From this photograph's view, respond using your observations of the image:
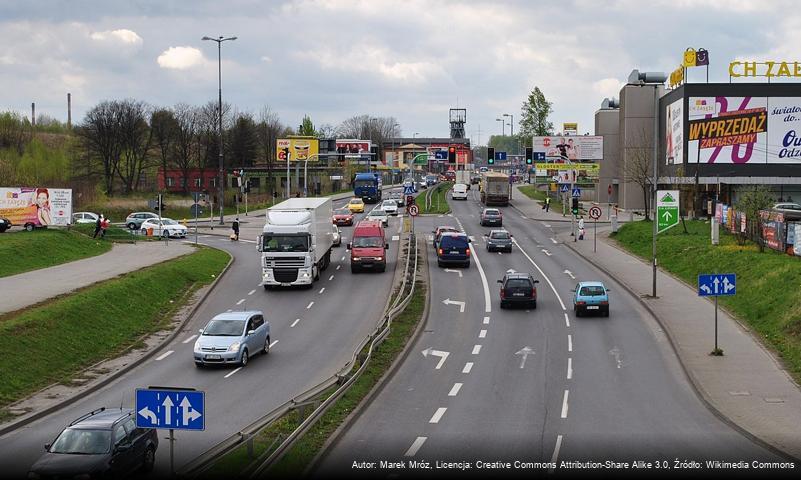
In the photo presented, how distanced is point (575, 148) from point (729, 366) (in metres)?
75.6

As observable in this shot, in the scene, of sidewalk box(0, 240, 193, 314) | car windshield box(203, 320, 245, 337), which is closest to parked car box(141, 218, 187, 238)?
sidewalk box(0, 240, 193, 314)

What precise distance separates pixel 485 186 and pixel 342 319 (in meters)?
64.8

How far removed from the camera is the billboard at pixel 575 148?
101562 mm

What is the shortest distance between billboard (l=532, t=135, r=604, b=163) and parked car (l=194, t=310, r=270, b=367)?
7444 cm

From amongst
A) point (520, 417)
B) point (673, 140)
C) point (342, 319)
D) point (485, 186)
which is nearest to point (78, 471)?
point (520, 417)

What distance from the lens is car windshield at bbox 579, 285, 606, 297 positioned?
38500 mm

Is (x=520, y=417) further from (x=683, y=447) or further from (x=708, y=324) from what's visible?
(x=708, y=324)

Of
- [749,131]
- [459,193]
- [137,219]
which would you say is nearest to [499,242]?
[137,219]

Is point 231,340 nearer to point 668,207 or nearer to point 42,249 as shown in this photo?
point 668,207

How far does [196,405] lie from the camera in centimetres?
1381

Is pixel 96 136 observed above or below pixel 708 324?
above

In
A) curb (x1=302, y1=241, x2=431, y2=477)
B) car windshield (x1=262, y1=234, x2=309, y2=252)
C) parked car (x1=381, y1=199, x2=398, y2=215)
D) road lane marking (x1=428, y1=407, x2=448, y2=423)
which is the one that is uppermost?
parked car (x1=381, y1=199, x2=398, y2=215)

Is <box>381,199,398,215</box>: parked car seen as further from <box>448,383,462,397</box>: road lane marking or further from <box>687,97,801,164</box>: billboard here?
<box>448,383,462,397</box>: road lane marking

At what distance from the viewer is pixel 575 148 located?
336 feet
